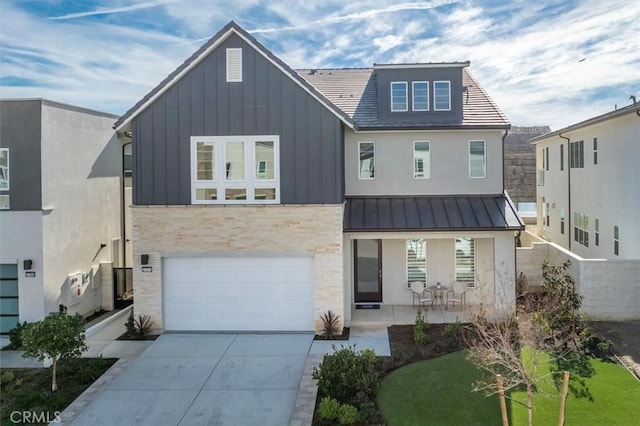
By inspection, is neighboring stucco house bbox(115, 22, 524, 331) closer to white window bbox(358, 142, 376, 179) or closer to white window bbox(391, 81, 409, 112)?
white window bbox(358, 142, 376, 179)

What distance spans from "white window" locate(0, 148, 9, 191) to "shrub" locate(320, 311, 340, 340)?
988cm

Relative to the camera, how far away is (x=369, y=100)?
19.6m

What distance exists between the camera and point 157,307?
15602 mm

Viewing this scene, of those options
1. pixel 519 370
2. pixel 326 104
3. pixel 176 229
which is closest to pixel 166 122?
pixel 176 229

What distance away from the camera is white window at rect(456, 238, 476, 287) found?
18.1 meters

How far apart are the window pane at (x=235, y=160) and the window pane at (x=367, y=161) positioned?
4796 millimetres


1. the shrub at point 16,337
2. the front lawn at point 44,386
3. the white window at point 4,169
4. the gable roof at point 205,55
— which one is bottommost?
the front lawn at point 44,386

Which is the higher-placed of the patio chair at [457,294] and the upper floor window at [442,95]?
the upper floor window at [442,95]

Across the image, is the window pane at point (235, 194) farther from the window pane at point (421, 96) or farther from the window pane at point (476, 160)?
the window pane at point (476, 160)

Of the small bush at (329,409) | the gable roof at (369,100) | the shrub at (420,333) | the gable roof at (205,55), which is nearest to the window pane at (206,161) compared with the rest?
the gable roof at (205,55)

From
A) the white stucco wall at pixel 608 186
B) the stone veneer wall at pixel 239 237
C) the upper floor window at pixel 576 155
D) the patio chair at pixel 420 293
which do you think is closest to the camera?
the stone veneer wall at pixel 239 237

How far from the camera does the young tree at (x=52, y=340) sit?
1120 cm

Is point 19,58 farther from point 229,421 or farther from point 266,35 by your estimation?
point 229,421
